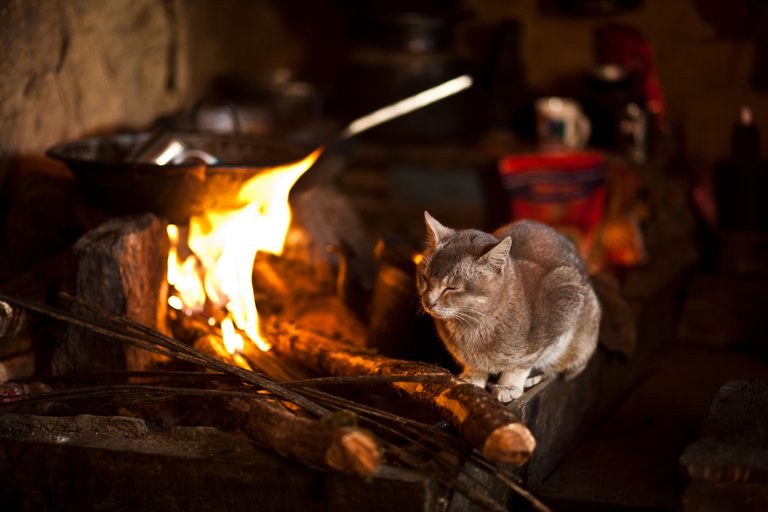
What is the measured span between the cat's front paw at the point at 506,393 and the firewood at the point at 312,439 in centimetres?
60

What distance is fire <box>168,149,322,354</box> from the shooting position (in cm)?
361

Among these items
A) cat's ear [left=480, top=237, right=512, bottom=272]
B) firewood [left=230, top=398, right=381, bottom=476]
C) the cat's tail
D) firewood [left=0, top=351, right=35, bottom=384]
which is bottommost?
the cat's tail

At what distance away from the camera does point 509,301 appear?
2934mm

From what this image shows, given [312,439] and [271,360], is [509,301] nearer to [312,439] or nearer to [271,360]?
[312,439]

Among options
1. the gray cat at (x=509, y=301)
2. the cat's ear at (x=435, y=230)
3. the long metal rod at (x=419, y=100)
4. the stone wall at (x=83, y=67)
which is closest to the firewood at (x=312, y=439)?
the gray cat at (x=509, y=301)

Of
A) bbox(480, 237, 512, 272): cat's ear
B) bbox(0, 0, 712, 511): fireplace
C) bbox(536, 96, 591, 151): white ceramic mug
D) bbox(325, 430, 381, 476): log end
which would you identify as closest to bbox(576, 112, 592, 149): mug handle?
bbox(536, 96, 591, 151): white ceramic mug

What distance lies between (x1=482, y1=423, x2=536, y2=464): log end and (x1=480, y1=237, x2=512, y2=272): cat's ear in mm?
488

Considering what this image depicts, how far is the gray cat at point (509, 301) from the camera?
9.21ft

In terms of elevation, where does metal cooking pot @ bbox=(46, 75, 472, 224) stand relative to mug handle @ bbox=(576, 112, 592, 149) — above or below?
above

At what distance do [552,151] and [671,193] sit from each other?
25.5 inches

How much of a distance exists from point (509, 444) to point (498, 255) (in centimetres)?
56

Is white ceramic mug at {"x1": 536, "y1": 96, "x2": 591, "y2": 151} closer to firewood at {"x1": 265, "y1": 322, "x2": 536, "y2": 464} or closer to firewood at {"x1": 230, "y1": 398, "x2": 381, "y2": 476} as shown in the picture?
firewood at {"x1": 265, "y1": 322, "x2": 536, "y2": 464}

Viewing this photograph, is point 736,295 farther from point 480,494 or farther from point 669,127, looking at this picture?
point 480,494

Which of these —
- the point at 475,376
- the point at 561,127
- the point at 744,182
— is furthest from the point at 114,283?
the point at 744,182
